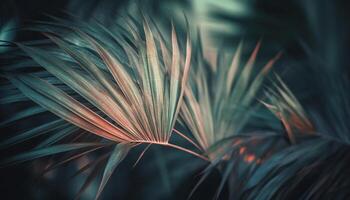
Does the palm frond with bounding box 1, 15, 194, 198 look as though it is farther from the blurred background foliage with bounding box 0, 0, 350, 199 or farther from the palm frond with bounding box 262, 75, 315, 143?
the palm frond with bounding box 262, 75, 315, 143

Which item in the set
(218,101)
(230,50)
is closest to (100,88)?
(218,101)

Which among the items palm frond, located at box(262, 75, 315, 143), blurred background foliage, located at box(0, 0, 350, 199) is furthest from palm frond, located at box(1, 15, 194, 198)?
palm frond, located at box(262, 75, 315, 143)

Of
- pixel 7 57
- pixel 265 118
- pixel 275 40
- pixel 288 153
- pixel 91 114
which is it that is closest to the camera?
pixel 91 114

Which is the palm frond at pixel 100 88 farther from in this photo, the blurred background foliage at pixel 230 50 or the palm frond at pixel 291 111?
the palm frond at pixel 291 111

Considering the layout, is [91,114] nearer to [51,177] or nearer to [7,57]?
[7,57]

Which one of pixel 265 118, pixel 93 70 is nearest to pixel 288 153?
pixel 265 118

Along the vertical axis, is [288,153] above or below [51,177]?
below

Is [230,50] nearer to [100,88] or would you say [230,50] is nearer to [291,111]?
[291,111]

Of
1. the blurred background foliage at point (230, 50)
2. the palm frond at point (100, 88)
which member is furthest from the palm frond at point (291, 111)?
the palm frond at point (100, 88)

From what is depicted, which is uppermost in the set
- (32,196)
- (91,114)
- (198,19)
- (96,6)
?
(96,6)
